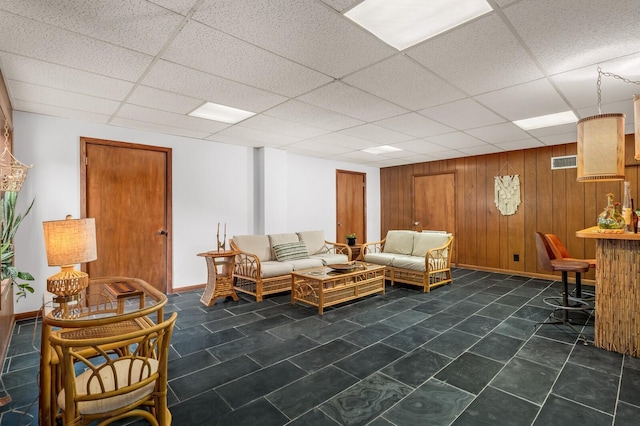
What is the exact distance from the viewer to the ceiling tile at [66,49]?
200 cm

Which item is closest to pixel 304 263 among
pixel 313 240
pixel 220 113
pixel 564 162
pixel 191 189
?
pixel 313 240

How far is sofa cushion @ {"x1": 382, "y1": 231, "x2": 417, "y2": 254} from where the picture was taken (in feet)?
19.0

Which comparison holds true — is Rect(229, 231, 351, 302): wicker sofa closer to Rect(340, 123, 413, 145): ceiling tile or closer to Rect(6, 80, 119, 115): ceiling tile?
Rect(340, 123, 413, 145): ceiling tile

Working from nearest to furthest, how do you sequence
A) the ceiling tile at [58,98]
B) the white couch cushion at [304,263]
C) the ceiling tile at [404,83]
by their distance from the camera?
the ceiling tile at [404,83] < the ceiling tile at [58,98] < the white couch cushion at [304,263]

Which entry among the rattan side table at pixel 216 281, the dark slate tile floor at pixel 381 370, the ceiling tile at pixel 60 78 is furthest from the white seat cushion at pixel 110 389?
the rattan side table at pixel 216 281

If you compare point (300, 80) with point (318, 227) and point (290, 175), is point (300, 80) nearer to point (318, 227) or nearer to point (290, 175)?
point (290, 175)

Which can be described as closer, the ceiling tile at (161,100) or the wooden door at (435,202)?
the ceiling tile at (161,100)

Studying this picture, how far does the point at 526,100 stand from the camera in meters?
3.32

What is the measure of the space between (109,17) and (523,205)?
6.57m

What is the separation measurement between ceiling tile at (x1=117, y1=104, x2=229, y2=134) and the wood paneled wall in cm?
489

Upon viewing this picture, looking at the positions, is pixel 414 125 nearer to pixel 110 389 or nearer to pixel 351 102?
pixel 351 102

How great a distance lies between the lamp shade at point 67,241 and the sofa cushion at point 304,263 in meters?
3.02

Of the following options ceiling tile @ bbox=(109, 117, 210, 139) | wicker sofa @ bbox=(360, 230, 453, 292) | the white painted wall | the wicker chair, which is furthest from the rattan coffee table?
ceiling tile @ bbox=(109, 117, 210, 139)

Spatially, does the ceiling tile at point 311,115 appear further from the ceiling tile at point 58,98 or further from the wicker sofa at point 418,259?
the wicker sofa at point 418,259
